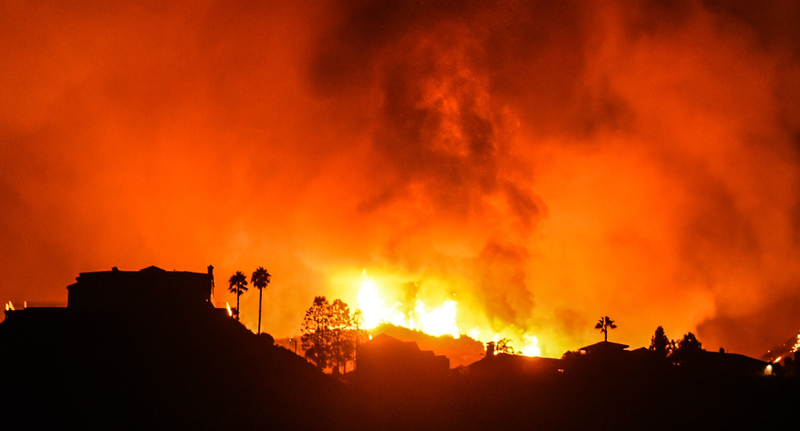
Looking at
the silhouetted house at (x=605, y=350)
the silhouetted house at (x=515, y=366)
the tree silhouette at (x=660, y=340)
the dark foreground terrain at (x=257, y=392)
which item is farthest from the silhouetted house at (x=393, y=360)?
the tree silhouette at (x=660, y=340)

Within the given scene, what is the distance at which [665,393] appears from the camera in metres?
76.6

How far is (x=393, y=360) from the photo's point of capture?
91438mm

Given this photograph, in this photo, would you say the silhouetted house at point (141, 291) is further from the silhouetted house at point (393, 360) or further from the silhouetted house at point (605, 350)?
the silhouetted house at point (605, 350)

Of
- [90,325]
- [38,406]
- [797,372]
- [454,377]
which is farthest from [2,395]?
[797,372]

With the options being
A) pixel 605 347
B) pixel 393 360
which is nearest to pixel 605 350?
pixel 605 347

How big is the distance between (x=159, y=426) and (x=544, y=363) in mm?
61390

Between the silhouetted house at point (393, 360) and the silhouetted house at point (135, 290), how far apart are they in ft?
82.7

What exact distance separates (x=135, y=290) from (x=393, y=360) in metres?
35.0

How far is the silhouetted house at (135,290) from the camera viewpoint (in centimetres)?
7281

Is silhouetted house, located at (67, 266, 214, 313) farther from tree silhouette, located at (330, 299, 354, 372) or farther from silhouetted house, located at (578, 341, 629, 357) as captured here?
silhouetted house, located at (578, 341, 629, 357)

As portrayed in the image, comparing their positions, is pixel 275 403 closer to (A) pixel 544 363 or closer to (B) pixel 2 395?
(B) pixel 2 395

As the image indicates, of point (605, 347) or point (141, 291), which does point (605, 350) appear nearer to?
point (605, 347)

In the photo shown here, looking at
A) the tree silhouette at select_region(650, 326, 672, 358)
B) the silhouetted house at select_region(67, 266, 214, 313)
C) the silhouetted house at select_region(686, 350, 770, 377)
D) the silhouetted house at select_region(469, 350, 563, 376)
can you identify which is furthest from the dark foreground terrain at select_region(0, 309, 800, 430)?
the tree silhouette at select_region(650, 326, 672, 358)

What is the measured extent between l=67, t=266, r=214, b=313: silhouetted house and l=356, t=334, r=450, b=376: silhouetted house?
25.2m
